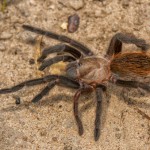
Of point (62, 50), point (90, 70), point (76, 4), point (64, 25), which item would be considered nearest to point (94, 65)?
point (90, 70)

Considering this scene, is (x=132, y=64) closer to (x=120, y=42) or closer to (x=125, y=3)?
(x=120, y=42)

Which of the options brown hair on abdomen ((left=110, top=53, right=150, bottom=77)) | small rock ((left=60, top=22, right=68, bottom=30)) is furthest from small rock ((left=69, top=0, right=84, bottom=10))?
brown hair on abdomen ((left=110, top=53, right=150, bottom=77))

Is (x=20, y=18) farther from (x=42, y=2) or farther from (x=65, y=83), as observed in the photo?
(x=65, y=83)

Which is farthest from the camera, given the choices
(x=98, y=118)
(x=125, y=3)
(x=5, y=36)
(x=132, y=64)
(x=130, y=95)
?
(x=125, y=3)

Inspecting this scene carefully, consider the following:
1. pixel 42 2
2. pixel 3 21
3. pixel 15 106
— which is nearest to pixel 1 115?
pixel 15 106

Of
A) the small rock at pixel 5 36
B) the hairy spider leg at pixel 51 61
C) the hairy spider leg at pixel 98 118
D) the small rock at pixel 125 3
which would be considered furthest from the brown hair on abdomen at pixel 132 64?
the small rock at pixel 5 36

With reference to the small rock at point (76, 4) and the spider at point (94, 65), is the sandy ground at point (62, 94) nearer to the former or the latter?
the small rock at point (76, 4)
